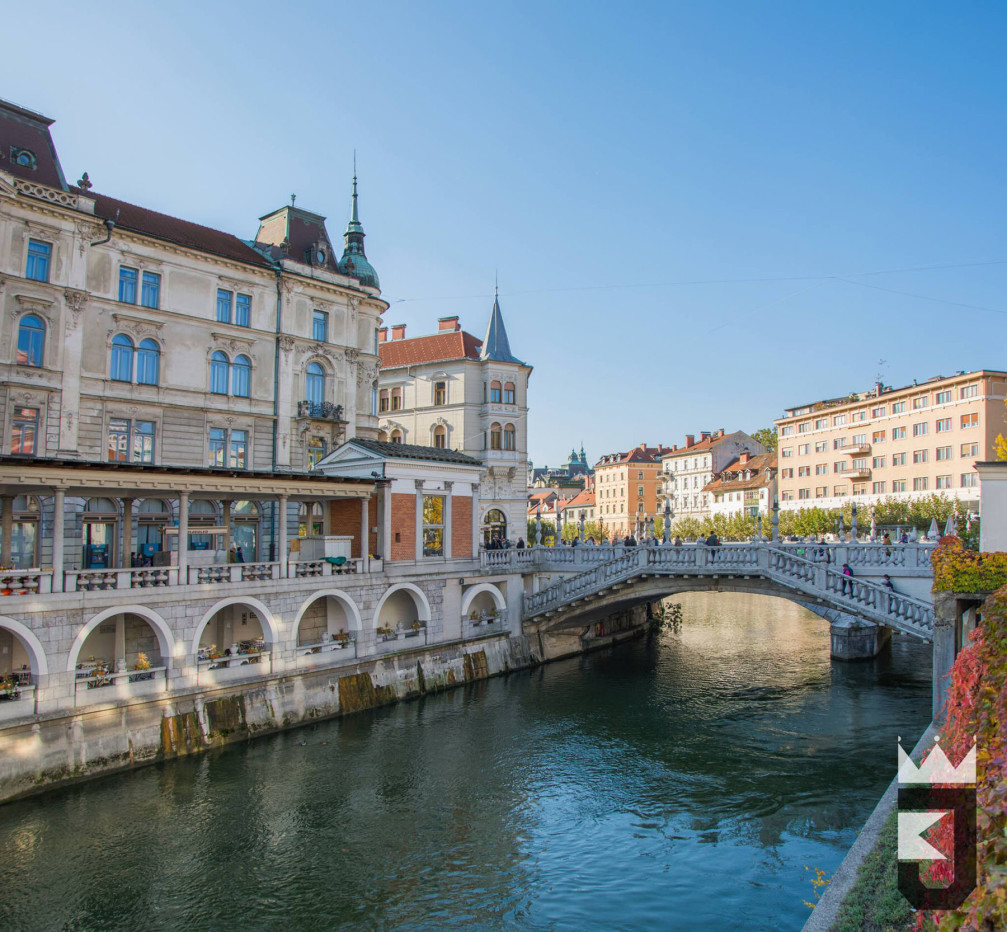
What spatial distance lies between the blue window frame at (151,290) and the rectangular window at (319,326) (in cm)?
873

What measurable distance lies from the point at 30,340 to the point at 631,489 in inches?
4591

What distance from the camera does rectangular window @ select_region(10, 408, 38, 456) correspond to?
3167 centimetres

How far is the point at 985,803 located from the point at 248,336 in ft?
129

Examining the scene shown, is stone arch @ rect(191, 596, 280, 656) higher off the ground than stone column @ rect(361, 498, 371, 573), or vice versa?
stone column @ rect(361, 498, 371, 573)

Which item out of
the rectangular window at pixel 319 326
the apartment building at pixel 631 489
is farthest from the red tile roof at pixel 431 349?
the apartment building at pixel 631 489

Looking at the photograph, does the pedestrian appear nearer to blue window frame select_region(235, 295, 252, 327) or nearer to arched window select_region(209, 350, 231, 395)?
arched window select_region(209, 350, 231, 395)

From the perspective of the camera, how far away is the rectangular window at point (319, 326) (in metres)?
43.5

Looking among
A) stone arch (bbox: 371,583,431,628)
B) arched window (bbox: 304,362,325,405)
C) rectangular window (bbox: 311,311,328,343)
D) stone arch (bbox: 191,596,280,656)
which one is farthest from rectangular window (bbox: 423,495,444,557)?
rectangular window (bbox: 311,311,328,343)

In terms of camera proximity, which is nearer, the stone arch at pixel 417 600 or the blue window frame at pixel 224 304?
the stone arch at pixel 417 600

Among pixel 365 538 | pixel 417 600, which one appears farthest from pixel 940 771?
pixel 417 600

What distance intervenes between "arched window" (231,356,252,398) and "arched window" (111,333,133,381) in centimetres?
525

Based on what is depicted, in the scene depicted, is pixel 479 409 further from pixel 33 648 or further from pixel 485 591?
pixel 33 648

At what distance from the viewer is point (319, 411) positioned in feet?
142

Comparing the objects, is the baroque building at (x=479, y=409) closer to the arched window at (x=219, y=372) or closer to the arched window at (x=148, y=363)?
the arched window at (x=219, y=372)
